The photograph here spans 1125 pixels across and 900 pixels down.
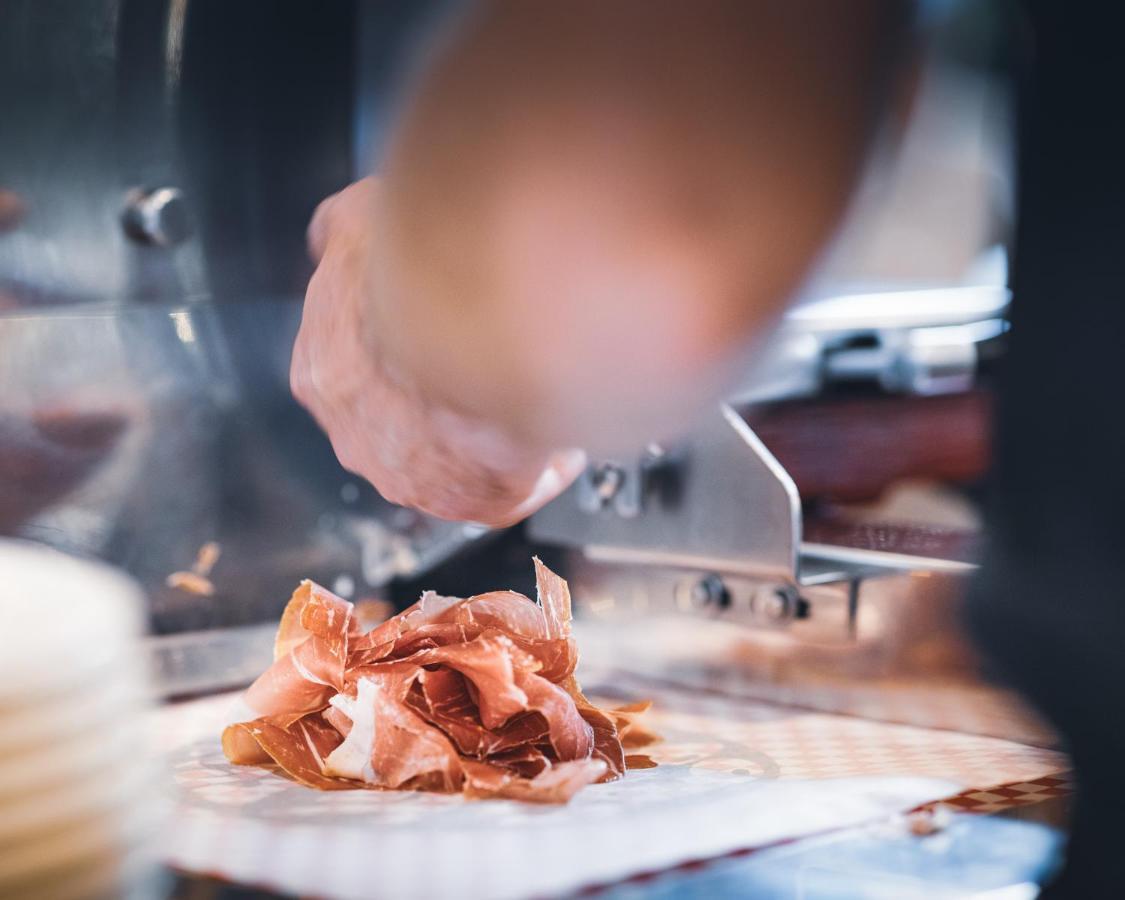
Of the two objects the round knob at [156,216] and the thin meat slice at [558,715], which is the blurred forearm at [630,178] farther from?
the round knob at [156,216]

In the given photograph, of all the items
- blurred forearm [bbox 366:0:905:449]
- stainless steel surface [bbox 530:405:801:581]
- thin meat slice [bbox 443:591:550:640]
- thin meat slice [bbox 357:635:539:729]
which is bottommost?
thin meat slice [bbox 357:635:539:729]

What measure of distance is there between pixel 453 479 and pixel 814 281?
1.11 feet

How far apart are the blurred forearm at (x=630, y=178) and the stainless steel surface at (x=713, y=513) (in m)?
0.63

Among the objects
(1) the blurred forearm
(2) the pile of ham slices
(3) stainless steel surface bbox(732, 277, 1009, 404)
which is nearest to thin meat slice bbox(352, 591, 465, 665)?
(2) the pile of ham slices

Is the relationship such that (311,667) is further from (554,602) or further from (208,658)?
(208,658)

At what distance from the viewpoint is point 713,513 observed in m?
1.23

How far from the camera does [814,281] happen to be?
473 millimetres

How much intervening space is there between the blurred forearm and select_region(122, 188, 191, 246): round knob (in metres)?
0.61

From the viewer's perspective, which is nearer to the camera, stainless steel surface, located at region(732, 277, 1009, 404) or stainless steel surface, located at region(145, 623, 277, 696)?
stainless steel surface, located at region(145, 623, 277, 696)

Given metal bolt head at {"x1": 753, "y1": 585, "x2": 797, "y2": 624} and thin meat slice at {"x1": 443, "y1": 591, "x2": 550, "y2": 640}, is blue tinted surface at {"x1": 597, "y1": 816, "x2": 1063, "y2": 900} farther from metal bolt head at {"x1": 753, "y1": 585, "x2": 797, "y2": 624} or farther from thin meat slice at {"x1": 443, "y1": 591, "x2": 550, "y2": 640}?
metal bolt head at {"x1": 753, "y1": 585, "x2": 797, "y2": 624}

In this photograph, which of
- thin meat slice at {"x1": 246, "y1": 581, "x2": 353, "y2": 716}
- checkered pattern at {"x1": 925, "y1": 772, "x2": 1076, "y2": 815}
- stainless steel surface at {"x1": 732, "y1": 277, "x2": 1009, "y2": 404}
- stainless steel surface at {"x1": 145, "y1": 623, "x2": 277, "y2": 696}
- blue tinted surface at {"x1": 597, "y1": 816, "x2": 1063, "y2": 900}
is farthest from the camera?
stainless steel surface at {"x1": 732, "y1": 277, "x2": 1009, "y2": 404}

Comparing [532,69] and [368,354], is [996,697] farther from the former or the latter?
[532,69]

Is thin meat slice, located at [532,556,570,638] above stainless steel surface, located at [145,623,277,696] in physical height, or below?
above

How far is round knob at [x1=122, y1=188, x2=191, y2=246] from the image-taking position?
1098 millimetres
